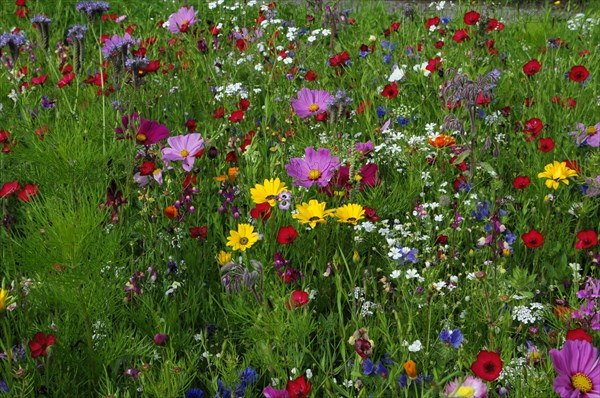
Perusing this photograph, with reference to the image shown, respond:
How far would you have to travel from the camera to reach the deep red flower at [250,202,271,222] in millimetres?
1969

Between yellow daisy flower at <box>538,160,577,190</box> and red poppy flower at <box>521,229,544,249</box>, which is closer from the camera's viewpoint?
red poppy flower at <box>521,229,544,249</box>

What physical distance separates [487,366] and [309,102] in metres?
1.55

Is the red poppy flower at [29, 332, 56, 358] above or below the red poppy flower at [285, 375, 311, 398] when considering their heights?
below

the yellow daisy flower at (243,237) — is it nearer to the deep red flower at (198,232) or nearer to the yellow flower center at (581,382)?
the deep red flower at (198,232)

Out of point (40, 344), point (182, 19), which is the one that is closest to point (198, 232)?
point (40, 344)

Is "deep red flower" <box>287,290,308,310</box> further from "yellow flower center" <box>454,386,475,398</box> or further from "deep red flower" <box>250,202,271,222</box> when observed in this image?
"yellow flower center" <box>454,386,475,398</box>

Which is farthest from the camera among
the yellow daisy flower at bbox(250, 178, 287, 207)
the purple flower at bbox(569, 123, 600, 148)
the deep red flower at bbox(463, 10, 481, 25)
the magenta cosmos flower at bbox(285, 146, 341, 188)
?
the deep red flower at bbox(463, 10, 481, 25)

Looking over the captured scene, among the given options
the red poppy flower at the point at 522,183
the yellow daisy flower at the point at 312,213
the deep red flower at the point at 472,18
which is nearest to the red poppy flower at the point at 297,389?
the yellow daisy flower at the point at 312,213

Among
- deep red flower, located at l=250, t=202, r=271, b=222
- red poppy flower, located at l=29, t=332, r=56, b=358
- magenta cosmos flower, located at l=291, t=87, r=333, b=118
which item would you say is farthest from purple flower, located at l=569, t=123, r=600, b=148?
red poppy flower, located at l=29, t=332, r=56, b=358

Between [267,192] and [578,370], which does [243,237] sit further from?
[578,370]

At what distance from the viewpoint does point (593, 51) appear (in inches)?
145

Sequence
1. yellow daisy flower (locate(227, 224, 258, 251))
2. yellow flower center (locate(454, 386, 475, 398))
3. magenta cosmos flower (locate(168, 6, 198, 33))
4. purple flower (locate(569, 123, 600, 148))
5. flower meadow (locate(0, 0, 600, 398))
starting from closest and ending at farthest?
yellow flower center (locate(454, 386, 475, 398)) < flower meadow (locate(0, 0, 600, 398)) < yellow daisy flower (locate(227, 224, 258, 251)) < purple flower (locate(569, 123, 600, 148)) < magenta cosmos flower (locate(168, 6, 198, 33))

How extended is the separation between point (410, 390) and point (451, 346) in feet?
0.50

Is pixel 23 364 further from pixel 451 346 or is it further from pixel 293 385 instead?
pixel 451 346
